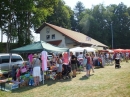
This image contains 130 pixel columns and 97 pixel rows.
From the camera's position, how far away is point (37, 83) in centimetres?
1070

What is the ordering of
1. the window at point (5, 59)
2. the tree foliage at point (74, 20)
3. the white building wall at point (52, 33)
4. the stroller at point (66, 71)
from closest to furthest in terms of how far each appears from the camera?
the stroller at point (66, 71), the window at point (5, 59), the white building wall at point (52, 33), the tree foliage at point (74, 20)

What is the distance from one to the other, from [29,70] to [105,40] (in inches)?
1856

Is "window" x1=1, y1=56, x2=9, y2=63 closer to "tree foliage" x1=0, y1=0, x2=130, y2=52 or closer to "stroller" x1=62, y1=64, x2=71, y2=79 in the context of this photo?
"stroller" x1=62, y1=64, x2=71, y2=79

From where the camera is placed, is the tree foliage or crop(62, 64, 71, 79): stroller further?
the tree foliage

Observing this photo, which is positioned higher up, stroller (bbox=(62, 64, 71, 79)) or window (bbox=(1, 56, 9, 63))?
window (bbox=(1, 56, 9, 63))

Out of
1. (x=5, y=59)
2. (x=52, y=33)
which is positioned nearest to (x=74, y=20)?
(x=52, y=33)

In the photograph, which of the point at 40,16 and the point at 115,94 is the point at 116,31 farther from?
the point at 115,94

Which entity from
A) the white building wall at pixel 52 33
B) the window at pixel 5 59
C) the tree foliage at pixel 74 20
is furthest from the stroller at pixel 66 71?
the tree foliage at pixel 74 20

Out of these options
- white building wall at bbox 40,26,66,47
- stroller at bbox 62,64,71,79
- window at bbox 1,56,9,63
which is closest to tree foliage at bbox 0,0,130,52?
white building wall at bbox 40,26,66,47

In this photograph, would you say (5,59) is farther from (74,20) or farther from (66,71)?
(74,20)

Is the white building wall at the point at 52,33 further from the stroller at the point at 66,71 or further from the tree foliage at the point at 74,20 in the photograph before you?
the stroller at the point at 66,71

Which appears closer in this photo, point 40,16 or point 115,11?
point 40,16

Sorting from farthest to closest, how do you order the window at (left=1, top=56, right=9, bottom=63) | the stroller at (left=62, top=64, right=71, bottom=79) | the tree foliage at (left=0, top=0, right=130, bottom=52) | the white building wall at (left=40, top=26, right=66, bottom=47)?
1. the tree foliage at (left=0, top=0, right=130, bottom=52)
2. the white building wall at (left=40, top=26, right=66, bottom=47)
3. the window at (left=1, top=56, right=9, bottom=63)
4. the stroller at (left=62, top=64, right=71, bottom=79)

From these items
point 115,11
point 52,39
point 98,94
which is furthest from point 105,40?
point 98,94
